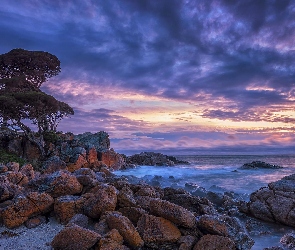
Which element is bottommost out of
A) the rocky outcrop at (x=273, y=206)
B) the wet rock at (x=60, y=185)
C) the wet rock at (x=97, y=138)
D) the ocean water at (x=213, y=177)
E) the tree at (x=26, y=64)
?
the ocean water at (x=213, y=177)

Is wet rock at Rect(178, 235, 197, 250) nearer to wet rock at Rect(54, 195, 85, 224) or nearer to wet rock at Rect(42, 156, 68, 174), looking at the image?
wet rock at Rect(54, 195, 85, 224)

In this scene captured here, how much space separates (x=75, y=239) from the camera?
631 cm

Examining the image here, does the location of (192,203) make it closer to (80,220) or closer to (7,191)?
(80,220)

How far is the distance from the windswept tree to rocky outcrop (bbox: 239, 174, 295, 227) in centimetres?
1984

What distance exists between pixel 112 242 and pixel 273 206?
7.46 meters

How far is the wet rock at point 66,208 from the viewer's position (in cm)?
804

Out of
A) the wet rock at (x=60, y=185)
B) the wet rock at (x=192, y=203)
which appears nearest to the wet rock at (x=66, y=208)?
the wet rock at (x=60, y=185)

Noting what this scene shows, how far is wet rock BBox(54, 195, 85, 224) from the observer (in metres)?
8.04

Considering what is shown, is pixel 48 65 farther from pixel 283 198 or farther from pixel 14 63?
pixel 283 198

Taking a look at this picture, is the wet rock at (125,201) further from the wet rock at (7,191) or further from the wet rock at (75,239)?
the wet rock at (7,191)

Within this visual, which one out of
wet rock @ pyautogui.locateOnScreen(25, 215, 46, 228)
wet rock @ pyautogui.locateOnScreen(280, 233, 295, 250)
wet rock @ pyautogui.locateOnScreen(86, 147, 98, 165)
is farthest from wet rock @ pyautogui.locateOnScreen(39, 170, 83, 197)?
wet rock @ pyautogui.locateOnScreen(86, 147, 98, 165)

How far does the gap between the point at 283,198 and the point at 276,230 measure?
181cm

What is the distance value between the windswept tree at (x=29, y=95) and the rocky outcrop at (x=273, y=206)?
65.1ft

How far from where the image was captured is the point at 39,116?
91.6 feet
